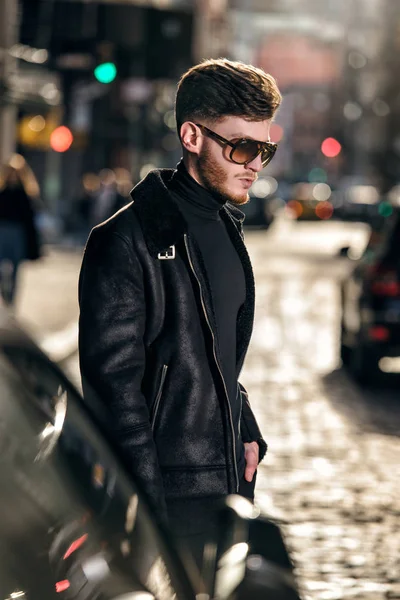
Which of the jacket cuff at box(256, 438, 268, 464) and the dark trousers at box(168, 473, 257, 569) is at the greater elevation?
the dark trousers at box(168, 473, 257, 569)

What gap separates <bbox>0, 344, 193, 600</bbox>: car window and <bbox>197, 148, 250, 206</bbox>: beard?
108 centimetres

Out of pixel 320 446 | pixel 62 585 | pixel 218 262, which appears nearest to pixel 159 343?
pixel 218 262

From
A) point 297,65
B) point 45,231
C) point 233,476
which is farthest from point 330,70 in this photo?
point 233,476

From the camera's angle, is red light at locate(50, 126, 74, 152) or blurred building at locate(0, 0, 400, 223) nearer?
blurred building at locate(0, 0, 400, 223)

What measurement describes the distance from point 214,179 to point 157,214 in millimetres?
188

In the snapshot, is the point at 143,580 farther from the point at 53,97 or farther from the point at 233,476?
the point at 53,97

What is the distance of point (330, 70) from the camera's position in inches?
7795

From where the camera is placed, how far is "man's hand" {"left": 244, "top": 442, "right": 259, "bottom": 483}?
3.99 meters

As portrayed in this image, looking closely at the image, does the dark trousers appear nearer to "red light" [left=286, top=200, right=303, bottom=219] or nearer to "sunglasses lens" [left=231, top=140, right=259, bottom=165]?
"sunglasses lens" [left=231, top=140, right=259, bottom=165]

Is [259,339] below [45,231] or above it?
above

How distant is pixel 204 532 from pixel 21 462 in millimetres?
972

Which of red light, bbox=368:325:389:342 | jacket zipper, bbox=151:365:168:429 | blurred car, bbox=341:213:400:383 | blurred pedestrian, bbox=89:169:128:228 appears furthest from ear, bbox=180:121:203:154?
blurred pedestrian, bbox=89:169:128:228

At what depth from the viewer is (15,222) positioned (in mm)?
17828

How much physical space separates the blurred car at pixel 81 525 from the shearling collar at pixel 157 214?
2.73ft
